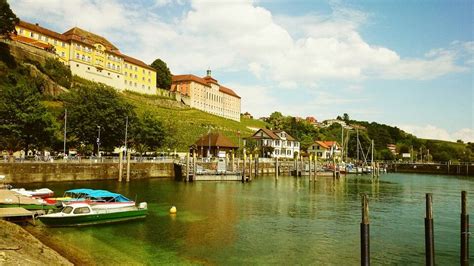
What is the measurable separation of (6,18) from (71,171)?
2161 inches

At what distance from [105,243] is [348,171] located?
9178 cm

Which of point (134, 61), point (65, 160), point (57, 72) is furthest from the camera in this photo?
point (134, 61)

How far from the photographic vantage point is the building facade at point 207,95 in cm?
16025

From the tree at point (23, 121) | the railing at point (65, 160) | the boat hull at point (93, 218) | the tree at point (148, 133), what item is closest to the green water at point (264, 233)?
the boat hull at point (93, 218)

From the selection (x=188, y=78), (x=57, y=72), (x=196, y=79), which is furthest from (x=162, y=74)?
(x=57, y=72)

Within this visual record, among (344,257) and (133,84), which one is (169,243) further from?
(133,84)

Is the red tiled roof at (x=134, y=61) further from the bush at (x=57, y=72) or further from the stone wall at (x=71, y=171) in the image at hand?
the stone wall at (x=71, y=171)

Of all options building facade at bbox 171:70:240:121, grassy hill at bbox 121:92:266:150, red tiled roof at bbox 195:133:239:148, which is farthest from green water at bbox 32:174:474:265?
building facade at bbox 171:70:240:121

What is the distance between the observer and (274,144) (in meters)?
117

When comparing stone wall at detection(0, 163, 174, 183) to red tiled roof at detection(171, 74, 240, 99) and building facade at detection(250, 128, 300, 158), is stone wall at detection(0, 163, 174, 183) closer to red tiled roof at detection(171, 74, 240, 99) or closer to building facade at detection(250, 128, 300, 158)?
building facade at detection(250, 128, 300, 158)

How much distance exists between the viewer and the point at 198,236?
27109 millimetres

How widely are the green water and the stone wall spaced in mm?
9398

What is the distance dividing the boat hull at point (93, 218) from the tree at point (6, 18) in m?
78.5

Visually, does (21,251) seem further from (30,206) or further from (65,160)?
(65,160)
